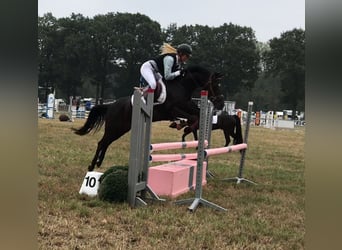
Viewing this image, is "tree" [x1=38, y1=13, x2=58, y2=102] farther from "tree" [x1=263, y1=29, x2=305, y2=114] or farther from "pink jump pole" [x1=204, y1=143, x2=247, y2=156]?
"pink jump pole" [x1=204, y1=143, x2=247, y2=156]

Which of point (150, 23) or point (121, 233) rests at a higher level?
point (150, 23)

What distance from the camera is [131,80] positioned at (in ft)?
144

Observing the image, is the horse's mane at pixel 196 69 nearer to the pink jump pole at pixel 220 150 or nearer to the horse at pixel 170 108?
the horse at pixel 170 108

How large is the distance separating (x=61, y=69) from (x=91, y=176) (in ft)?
135

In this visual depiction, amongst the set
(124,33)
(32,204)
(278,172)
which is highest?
(124,33)

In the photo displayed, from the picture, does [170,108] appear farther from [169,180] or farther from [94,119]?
[169,180]

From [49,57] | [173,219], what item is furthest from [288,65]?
[173,219]

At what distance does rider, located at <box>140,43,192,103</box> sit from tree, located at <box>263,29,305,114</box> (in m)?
33.4

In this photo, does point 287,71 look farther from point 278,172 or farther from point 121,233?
point 121,233

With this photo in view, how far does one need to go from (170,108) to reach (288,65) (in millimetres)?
38115

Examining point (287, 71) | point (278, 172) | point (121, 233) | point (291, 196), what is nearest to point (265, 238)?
point (121, 233)

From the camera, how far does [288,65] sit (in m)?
41.3

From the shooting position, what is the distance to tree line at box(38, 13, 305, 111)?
43469 millimetres

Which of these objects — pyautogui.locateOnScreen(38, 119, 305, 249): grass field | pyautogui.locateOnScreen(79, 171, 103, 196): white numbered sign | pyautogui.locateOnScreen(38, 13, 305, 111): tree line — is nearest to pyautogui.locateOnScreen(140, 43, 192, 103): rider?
pyautogui.locateOnScreen(38, 119, 305, 249): grass field
